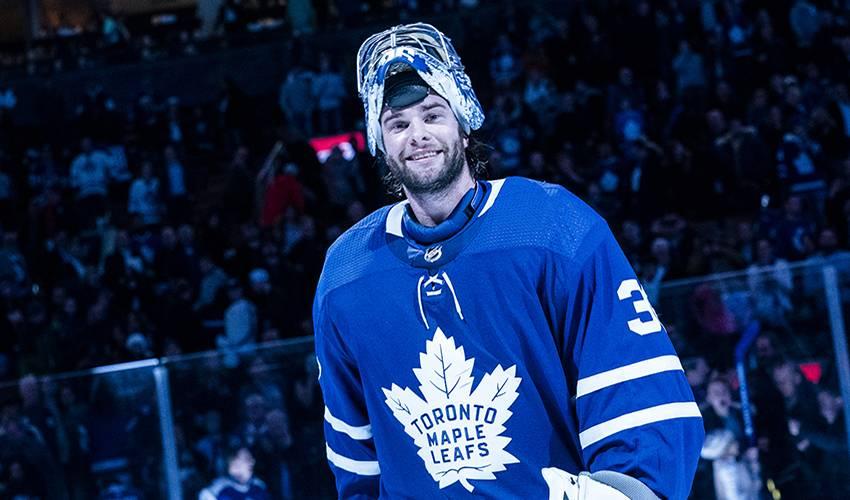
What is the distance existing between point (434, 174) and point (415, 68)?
0.62 ft

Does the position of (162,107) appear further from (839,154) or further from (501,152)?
(839,154)

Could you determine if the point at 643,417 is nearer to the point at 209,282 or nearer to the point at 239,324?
the point at 239,324

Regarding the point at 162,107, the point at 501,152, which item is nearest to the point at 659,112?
the point at 501,152

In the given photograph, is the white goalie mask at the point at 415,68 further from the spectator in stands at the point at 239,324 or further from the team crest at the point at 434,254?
the spectator in stands at the point at 239,324

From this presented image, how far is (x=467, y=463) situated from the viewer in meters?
2.32

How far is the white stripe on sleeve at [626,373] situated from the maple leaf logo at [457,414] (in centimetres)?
12

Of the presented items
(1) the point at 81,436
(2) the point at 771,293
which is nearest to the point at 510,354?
(2) the point at 771,293

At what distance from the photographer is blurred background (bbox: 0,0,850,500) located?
6.82m

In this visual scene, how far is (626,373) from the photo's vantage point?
7.19 ft

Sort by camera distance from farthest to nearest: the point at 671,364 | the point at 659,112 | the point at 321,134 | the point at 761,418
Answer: the point at 321,134, the point at 659,112, the point at 761,418, the point at 671,364

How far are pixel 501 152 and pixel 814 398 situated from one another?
5403 millimetres

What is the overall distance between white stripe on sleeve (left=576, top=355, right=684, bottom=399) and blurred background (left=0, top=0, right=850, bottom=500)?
3.75 feet

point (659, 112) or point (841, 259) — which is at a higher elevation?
point (659, 112)

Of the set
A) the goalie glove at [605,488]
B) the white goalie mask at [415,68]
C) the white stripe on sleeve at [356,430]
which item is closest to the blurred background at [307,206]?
the white goalie mask at [415,68]
